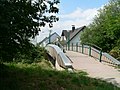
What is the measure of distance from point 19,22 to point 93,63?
12285 mm

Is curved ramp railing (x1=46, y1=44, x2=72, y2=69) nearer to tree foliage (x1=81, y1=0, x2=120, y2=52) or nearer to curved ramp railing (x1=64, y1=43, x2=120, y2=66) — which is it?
curved ramp railing (x1=64, y1=43, x2=120, y2=66)

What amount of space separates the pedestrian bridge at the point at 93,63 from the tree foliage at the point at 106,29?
179 cm

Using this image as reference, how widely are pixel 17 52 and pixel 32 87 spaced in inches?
49.5

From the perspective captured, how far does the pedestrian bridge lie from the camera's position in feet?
50.5

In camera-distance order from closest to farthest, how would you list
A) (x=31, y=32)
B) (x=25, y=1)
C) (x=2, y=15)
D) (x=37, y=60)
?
(x=2, y=15) < (x=25, y=1) < (x=31, y=32) < (x=37, y=60)

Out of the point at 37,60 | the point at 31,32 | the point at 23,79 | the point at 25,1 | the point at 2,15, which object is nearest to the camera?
the point at 2,15

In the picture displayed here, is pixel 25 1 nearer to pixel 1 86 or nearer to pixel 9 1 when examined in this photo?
pixel 9 1

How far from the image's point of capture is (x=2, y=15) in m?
8.85

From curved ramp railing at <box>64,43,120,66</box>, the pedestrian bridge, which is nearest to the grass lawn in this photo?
the pedestrian bridge

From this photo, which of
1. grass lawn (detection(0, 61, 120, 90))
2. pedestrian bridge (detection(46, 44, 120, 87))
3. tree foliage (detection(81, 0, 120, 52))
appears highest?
tree foliage (detection(81, 0, 120, 52))

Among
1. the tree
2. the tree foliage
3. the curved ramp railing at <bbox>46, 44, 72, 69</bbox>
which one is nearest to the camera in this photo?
the tree

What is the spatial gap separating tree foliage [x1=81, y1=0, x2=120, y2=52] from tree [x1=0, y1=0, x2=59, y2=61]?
37.6 ft

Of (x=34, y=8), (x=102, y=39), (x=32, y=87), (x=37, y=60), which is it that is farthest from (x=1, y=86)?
(x=102, y=39)

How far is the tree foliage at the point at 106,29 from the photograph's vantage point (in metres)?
22.1
